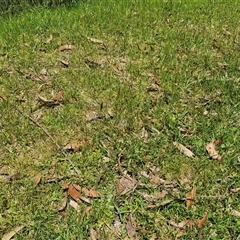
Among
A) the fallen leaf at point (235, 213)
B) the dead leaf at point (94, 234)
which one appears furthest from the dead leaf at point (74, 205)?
the fallen leaf at point (235, 213)

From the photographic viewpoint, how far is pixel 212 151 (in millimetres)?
3252

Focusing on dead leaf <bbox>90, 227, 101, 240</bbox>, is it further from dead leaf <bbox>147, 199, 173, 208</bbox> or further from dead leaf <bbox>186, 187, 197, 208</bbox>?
dead leaf <bbox>186, 187, 197, 208</bbox>

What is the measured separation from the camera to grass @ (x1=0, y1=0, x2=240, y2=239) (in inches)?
Result: 110

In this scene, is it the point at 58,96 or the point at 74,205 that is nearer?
the point at 74,205

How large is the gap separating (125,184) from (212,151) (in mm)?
767

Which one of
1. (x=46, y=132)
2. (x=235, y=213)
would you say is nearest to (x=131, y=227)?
(x=235, y=213)

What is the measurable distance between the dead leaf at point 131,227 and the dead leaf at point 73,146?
0.72 metres

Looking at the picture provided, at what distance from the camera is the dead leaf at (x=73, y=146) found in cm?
321

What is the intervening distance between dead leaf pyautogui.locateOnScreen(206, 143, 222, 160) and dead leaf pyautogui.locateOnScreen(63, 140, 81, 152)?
1.02 metres

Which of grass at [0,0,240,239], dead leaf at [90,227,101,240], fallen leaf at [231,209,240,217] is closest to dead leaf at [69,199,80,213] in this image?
grass at [0,0,240,239]

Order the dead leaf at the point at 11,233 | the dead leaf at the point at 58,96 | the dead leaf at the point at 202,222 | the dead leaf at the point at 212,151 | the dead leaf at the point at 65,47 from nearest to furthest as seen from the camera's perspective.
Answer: the dead leaf at the point at 11,233 < the dead leaf at the point at 202,222 < the dead leaf at the point at 212,151 < the dead leaf at the point at 58,96 < the dead leaf at the point at 65,47

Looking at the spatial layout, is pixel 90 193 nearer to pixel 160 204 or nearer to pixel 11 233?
pixel 160 204

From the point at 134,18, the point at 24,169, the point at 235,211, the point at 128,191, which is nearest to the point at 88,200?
the point at 128,191

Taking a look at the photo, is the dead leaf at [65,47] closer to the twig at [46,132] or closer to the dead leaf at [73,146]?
the twig at [46,132]
